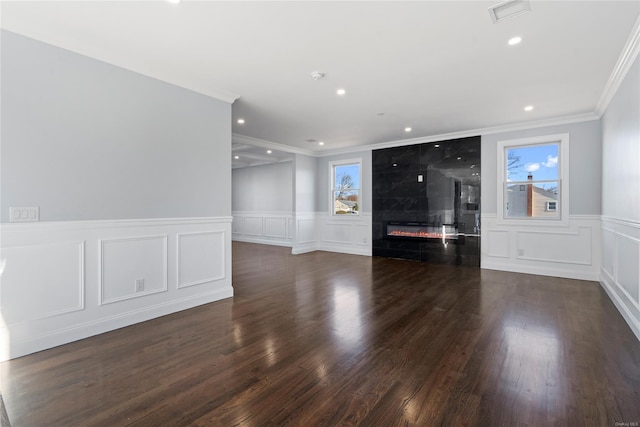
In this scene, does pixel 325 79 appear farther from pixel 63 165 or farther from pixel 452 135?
pixel 452 135

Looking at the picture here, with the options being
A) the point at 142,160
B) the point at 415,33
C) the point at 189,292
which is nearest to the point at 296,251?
the point at 189,292

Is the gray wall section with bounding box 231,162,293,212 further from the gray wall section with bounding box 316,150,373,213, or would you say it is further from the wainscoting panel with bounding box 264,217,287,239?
the gray wall section with bounding box 316,150,373,213

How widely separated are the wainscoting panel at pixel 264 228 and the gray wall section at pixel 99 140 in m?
5.20

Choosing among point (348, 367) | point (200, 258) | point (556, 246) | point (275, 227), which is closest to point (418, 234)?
point (556, 246)

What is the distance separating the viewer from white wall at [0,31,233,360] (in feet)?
7.63

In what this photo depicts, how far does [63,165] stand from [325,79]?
2.63 metres

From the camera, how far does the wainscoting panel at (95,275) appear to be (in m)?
2.31

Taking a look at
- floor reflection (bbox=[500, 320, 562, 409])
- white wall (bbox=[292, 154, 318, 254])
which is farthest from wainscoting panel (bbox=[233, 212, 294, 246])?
floor reflection (bbox=[500, 320, 562, 409])

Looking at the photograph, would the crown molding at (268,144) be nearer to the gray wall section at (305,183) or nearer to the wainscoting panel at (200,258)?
the gray wall section at (305,183)

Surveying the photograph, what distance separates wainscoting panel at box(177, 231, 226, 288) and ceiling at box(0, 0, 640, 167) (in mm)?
1739

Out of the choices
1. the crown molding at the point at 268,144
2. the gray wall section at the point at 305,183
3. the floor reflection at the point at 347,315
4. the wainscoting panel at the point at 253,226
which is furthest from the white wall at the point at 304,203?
the floor reflection at the point at 347,315

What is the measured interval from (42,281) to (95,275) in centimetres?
36

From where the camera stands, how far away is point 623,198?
3172 millimetres

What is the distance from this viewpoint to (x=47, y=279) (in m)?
2.45
